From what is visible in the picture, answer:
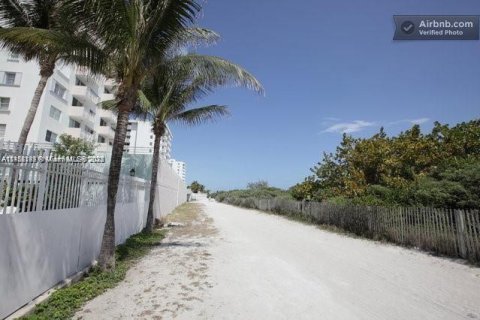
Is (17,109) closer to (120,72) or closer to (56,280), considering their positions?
(120,72)

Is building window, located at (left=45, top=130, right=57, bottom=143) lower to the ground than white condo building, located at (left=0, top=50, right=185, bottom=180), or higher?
lower

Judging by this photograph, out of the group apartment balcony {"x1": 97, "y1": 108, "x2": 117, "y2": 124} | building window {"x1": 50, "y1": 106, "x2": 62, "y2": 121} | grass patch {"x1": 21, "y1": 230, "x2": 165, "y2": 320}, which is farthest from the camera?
apartment balcony {"x1": 97, "y1": 108, "x2": 117, "y2": 124}

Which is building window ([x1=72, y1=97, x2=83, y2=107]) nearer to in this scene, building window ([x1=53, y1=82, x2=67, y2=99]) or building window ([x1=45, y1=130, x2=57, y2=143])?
building window ([x1=53, y1=82, x2=67, y2=99])

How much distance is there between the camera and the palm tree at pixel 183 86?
30.1ft

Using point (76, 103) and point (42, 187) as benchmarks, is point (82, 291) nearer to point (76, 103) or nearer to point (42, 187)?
point (42, 187)

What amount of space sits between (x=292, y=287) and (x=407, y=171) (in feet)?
49.2

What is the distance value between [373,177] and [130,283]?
702 inches

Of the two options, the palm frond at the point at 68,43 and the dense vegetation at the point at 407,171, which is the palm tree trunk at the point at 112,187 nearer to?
the palm frond at the point at 68,43

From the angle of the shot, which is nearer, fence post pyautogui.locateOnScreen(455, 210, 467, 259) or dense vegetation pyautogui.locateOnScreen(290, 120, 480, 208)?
fence post pyautogui.locateOnScreen(455, 210, 467, 259)

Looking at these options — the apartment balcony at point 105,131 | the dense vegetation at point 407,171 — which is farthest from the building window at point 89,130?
the dense vegetation at point 407,171

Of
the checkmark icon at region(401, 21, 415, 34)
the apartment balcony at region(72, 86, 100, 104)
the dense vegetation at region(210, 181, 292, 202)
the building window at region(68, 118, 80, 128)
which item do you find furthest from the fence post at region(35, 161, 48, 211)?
the apartment balcony at region(72, 86, 100, 104)

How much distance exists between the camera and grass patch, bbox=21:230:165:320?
443cm

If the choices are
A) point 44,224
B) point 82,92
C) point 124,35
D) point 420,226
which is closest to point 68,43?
point 124,35

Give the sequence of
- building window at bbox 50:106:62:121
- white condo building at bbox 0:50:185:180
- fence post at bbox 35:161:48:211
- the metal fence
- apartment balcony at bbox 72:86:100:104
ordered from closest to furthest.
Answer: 1. the metal fence
2. fence post at bbox 35:161:48:211
3. white condo building at bbox 0:50:185:180
4. building window at bbox 50:106:62:121
5. apartment balcony at bbox 72:86:100:104
